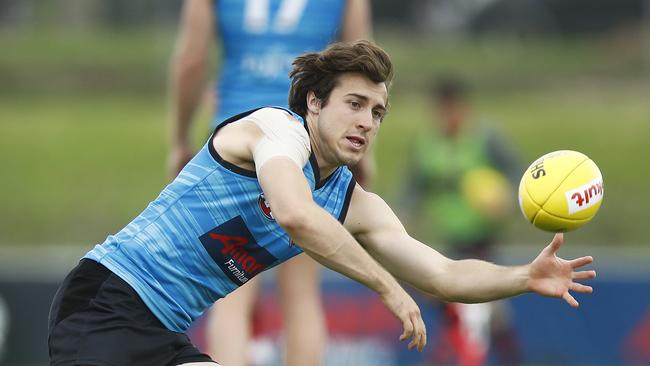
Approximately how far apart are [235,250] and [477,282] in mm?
912

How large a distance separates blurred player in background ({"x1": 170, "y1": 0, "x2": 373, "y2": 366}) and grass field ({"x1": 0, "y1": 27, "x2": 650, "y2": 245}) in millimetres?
8066

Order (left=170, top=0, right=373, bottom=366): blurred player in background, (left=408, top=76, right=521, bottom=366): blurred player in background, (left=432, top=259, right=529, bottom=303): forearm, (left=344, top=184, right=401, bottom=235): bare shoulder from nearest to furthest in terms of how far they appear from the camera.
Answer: (left=432, top=259, right=529, bottom=303): forearm < (left=344, top=184, right=401, bottom=235): bare shoulder < (left=170, top=0, right=373, bottom=366): blurred player in background < (left=408, top=76, right=521, bottom=366): blurred player in background

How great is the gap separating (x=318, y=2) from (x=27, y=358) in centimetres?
586

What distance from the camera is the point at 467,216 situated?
1009cm

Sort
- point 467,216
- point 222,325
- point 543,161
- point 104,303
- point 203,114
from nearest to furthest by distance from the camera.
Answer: point 104,303
point 543,161
point 222,325
point 467,216
point 203,114

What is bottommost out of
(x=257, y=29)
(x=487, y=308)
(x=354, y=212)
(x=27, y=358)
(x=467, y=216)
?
(x=27, y=358)

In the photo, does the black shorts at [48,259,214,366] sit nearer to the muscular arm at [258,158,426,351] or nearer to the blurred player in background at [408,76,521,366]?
the muscular arm at [258,158,426,351]

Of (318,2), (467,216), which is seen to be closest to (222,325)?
(318,2)

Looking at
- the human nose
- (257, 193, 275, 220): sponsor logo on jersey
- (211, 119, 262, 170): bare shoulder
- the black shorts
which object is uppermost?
the human nose

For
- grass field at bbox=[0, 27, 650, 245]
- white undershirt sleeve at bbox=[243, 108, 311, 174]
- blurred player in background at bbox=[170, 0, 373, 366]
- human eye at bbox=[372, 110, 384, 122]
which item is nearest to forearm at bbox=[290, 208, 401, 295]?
white undershirt sleeve at bbox=[243, 108, 311, 174]

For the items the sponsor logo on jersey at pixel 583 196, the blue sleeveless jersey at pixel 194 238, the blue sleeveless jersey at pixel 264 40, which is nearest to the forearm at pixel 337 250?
the blue sleeveless jersey at pixel 194 238

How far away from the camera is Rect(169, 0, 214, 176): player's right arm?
5668 millimetres

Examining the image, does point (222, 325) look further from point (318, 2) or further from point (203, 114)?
point (203, 114)

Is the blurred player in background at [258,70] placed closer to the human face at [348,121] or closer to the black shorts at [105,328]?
the black shorts at [105,328]
